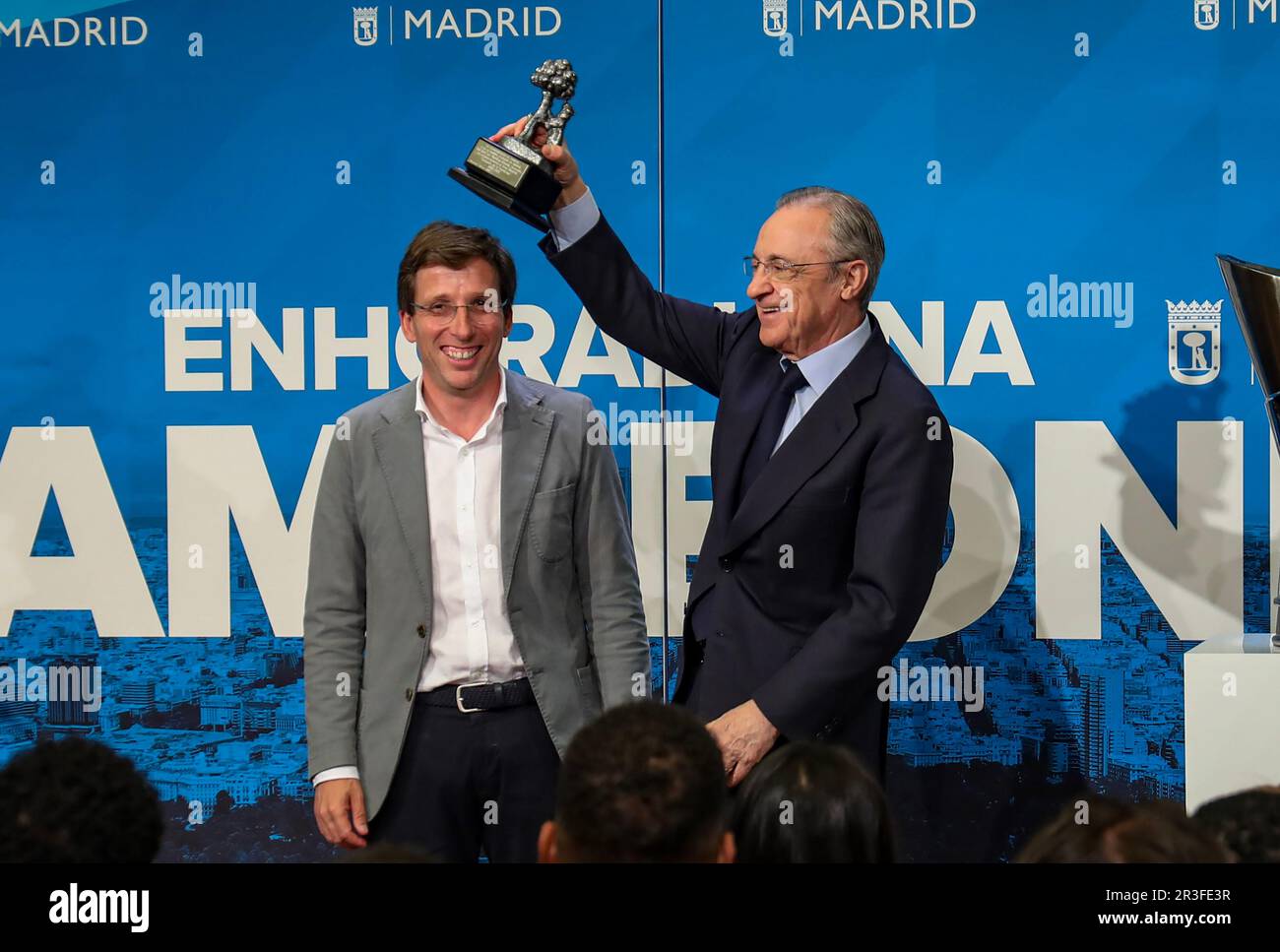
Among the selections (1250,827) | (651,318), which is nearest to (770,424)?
(651,318)

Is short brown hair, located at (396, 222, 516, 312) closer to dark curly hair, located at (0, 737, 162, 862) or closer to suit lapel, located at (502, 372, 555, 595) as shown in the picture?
suit lapel, located at (502, 372, 555, 595)

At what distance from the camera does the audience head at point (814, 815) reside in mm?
1857

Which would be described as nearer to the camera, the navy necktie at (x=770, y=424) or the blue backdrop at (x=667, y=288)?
the navy necktie at (x=770, y=424)

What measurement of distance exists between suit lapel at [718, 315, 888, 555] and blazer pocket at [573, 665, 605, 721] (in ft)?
1.20

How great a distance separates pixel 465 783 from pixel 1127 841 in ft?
4.97

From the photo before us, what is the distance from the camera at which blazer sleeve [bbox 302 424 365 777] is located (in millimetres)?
2748

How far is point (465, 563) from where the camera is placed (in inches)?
110

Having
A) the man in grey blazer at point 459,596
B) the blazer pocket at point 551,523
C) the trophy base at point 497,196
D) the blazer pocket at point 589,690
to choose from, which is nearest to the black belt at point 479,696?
the man in grey blazer at point 459,596

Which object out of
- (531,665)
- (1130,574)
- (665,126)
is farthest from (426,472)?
(1130,574)

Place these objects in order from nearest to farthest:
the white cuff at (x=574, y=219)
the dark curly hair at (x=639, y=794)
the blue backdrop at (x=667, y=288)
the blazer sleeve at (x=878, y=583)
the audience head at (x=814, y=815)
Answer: the dark curly hair at (x=639, y=794) → the audience head at (x=814, y=815) → the blazer sleeve at (x=878, y=583) → the white cuff at (x=574, y=219) → the blue backdrop at (x=667, y=288)

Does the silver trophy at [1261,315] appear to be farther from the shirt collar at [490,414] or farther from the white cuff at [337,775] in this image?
the white cuff at [337,775]

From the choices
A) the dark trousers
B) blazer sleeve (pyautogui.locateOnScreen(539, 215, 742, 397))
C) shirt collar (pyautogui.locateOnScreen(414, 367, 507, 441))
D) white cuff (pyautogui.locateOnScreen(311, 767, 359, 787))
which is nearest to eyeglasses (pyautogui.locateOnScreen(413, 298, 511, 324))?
shirt collar (pyautogui.locateOnScreen(414, 367, 507, 441))

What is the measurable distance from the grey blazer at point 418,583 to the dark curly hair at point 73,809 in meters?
1.11
